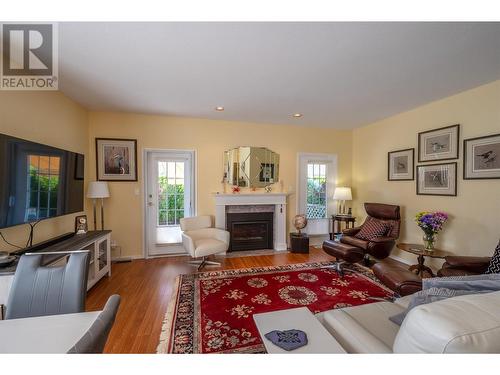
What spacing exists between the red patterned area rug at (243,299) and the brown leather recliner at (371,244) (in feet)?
0.96

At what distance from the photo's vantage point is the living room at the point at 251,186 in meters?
1.22

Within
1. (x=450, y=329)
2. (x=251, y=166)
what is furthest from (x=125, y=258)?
(x=450, y=329)

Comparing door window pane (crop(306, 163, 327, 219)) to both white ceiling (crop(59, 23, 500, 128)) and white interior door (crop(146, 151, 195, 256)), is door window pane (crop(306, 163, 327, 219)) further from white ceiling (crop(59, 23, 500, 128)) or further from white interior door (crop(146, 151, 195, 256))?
white interior door (crop(146, 151, 195, 256))

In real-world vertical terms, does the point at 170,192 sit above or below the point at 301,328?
above

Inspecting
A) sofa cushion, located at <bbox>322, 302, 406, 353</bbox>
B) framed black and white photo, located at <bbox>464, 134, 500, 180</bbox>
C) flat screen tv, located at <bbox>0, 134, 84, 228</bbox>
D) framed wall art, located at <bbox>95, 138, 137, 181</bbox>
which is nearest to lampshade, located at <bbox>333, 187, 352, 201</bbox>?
framed black and white photo, located at <bbox>464, 134, 500, 180</bbox>

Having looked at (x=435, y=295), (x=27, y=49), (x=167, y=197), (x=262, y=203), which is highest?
(x=27, y=49)

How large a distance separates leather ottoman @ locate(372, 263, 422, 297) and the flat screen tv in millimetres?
3169

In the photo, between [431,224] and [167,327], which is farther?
[431,224]

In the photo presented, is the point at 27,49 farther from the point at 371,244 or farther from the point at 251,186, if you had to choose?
the point at 371,244

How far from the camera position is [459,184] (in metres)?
2.78

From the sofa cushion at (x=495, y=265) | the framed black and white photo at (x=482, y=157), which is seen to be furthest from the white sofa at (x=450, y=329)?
the framed black and white photo at (x=482, y=157)

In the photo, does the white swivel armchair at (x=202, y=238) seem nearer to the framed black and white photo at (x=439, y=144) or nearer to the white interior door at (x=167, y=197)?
the white interior door at (x=167, y=197)

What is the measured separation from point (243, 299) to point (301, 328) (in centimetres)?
122

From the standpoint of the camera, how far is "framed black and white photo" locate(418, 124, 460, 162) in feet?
9.23
